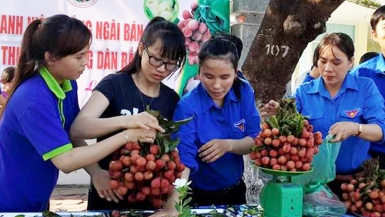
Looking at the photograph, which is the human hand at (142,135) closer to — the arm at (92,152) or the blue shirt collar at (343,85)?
the arm at (92,152)

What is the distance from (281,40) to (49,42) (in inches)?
69.6

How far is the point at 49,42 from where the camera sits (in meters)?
1.72

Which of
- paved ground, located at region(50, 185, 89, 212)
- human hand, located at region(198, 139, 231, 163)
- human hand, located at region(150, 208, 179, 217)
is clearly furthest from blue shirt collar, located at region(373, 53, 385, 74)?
paved ground, located at region(50, 185, 89, 212)

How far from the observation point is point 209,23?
4.02 meters

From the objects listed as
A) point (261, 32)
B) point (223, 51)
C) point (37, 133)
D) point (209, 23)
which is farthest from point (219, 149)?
point (209, 23)

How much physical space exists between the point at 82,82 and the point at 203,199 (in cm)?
230

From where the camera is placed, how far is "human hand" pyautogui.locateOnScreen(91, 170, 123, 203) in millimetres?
1761

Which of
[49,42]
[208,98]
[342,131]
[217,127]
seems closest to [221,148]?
[217,127]

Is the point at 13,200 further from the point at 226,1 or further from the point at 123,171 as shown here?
the point at 226,1

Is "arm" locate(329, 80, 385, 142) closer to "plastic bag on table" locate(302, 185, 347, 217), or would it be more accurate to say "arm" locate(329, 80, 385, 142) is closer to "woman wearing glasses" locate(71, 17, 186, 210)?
"plastic bag on table" locate(302, 185, 347, 217)

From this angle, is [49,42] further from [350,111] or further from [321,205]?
[350,111]

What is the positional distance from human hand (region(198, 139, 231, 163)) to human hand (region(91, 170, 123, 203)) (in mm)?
447

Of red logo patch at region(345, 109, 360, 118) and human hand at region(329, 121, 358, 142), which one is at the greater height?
red logo patch at region(345, 109, 360, 118)

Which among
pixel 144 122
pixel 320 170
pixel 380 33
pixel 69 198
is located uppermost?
pixel 380 33
